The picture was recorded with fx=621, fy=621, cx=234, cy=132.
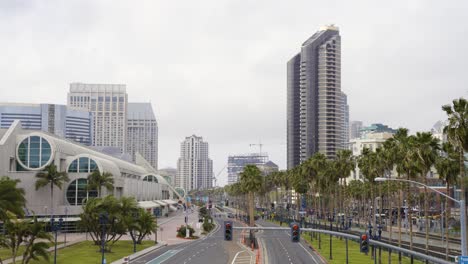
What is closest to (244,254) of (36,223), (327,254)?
(327,254)

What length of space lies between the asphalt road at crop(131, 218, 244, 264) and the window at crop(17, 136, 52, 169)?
37400 mm

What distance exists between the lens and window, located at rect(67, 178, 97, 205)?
460ft

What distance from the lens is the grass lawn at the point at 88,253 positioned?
87.2 metres

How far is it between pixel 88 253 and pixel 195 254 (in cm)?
1680

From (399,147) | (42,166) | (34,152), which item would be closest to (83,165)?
(42,166)

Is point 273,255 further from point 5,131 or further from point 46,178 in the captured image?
point 5,131

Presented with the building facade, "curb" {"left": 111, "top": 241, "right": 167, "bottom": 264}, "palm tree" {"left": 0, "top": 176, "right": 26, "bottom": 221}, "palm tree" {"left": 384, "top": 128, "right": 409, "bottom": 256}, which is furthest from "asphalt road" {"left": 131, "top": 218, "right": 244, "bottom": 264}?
the building facade

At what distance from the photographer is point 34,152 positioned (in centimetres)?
13550

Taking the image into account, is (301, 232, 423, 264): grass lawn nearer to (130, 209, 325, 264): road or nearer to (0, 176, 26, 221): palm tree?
(130, 209, 325, 264): road

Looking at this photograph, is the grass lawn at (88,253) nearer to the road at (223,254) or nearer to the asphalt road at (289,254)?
the road at (223,254)

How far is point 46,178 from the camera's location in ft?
427

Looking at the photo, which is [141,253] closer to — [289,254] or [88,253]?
[88,253]

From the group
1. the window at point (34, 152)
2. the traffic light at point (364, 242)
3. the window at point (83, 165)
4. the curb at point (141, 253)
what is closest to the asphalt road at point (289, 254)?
the curb at point (141, 253)

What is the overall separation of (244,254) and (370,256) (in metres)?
20.1
